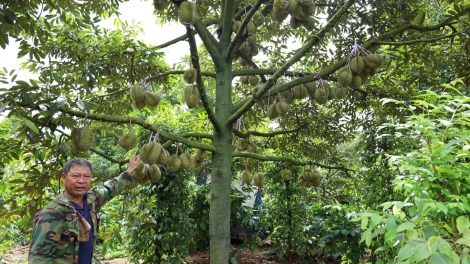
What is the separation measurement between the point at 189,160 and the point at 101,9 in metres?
2.31

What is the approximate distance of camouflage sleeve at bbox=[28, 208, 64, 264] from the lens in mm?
1875

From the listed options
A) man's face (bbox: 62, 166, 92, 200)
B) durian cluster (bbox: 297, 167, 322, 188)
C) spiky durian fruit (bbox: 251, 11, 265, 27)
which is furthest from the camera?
Result: durian cluster (bbox: 297, 167, 322, 188)

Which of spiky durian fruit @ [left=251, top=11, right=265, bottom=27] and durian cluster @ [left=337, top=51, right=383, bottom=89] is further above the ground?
spiky durian fruit @ [left=251, top=11, right=265, bottom=27]

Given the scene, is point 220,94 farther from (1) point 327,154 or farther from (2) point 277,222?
(2) point 277,222

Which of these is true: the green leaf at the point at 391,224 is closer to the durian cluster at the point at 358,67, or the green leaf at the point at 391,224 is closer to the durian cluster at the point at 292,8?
the durian cluster at the point at 358,67

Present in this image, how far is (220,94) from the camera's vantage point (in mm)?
3602

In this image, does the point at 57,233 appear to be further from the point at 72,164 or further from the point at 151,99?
the point at 151,99

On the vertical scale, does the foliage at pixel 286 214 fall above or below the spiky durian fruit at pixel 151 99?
below

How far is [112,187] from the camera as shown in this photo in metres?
2.62

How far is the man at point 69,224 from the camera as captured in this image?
190 cm

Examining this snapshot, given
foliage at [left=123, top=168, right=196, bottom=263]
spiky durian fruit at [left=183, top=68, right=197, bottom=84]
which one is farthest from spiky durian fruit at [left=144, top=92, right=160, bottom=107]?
foliage at [left=123, top=168, right=196, bottom=263]

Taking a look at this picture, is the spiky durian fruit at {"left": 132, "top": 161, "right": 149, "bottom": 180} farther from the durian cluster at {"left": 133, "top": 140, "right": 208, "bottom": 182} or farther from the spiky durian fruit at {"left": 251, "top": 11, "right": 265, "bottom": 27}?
the spiky durian fruit at {"left": 251, "top": 11, "right": 265, "bottom": 27}

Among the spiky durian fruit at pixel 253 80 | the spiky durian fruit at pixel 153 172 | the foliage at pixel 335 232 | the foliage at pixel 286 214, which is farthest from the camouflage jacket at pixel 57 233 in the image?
the foliage at pixel 286 214

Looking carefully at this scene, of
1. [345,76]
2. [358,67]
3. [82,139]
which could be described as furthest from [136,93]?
[358,67]
